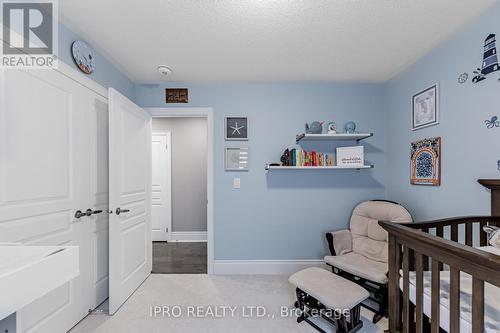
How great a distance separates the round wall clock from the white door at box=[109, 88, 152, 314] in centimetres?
24

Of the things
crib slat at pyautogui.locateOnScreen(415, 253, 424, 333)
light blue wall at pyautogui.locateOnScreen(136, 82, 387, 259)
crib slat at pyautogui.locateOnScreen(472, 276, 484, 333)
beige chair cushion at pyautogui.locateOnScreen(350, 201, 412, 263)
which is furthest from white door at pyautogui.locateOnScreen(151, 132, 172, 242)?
crib slat at pyautogui.locateOnScreen(472, 276, 484, 333)

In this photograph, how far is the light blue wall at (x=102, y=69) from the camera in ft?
5.48

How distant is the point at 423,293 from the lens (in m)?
1.12

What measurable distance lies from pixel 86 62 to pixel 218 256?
2353mm

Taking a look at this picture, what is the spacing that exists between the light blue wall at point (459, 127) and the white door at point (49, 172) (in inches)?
118

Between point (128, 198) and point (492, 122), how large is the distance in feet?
9.77

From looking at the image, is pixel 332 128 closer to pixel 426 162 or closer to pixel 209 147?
pixel 426 162

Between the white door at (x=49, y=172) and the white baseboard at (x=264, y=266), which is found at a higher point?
the white door at (x=49, y=172)

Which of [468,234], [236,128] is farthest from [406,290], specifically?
[236,128]

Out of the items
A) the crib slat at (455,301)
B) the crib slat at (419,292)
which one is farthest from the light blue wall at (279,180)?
the crib slat at (455,301)

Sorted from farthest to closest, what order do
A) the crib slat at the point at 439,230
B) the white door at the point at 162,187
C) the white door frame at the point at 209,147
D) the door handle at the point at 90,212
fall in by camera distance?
the white door at the point at 162,187, the white door frame at the point at 209,147, the door handle at the point at 90,212, the crib slat at the point at 439,230

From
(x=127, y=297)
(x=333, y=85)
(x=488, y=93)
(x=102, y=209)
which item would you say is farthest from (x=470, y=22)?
(x=127, y=297)

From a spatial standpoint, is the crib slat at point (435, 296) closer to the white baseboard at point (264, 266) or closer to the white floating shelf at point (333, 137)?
the white floating shelf at point (333, 137)

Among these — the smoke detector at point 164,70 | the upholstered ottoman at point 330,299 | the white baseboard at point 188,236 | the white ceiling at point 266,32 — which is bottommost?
the white baseboard at point 188,236
